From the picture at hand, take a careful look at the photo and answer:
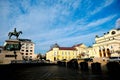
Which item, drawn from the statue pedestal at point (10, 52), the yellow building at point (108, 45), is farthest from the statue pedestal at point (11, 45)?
the yellow building at point (108, 45)

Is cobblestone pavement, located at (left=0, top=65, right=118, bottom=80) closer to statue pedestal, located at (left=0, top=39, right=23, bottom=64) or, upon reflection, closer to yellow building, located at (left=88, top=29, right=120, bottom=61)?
statue pedestal, located at (left=0, top=39, right=23, bottom=64)

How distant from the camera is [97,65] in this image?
78.1 ft

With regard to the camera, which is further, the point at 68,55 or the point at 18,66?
the point at 68,55

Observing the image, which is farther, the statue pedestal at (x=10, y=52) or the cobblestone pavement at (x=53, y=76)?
the statue pedestal at (x=10, y=52)

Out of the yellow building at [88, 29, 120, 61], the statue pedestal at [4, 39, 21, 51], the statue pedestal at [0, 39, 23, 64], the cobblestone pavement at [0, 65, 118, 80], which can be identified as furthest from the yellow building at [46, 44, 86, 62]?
the cobblestone pavement at [0, 65, 118, 80]

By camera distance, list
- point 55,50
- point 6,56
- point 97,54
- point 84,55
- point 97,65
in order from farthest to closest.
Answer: point 55,50
point 84,55
point 97,54
point 6,56
point 97,65

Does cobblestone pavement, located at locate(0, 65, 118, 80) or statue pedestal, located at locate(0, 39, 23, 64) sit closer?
cobblestone pavement, located at locate(0, 65, 118, 80)

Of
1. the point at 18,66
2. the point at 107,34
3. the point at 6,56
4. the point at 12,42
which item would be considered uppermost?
the point at 107,34

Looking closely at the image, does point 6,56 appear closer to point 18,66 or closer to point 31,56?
point 18,66

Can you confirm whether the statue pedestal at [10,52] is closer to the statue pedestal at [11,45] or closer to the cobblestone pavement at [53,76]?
the statue pedestal at [11,45]

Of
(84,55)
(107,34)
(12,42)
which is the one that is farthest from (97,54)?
(12,42)

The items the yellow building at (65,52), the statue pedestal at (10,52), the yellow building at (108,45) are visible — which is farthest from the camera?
the yellow building at (65,52)

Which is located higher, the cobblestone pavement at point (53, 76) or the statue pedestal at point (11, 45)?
the statue pedestal at point (11, 45)

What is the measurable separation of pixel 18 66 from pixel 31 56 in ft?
299
